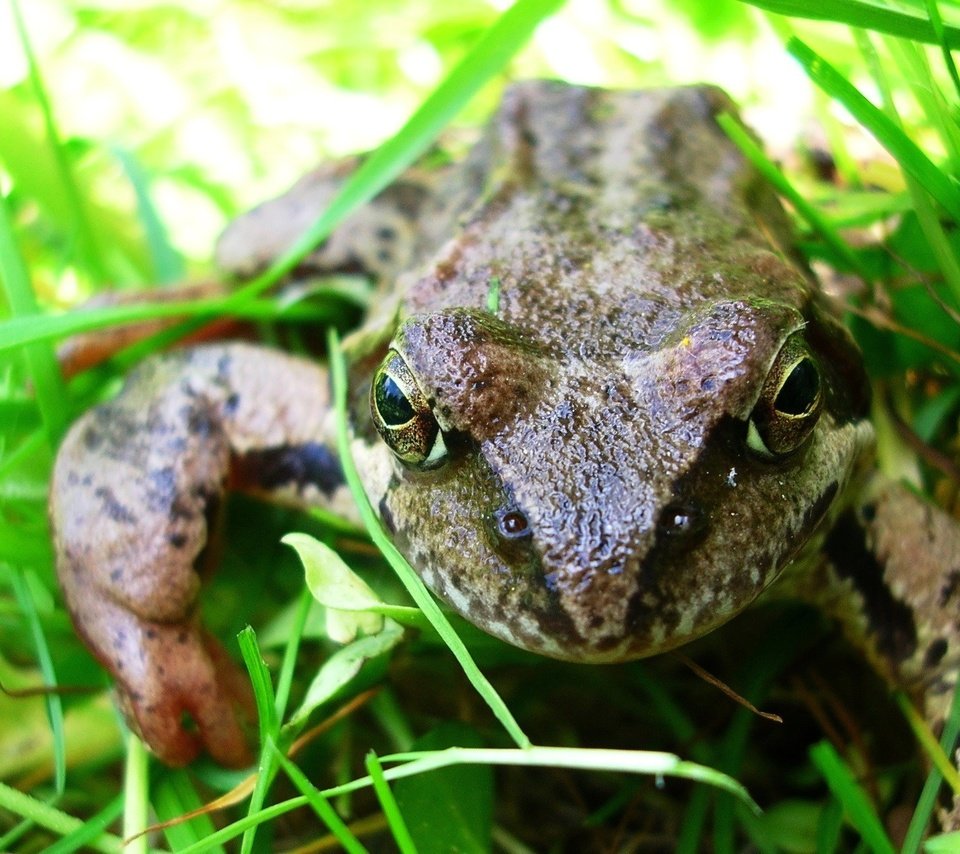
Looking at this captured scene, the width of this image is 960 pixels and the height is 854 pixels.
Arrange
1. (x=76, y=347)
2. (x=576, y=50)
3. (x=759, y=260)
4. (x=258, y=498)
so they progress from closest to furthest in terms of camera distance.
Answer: (x=759, y=260) → (x=258, y=498) → (x=76, y=347) → (x=576, y=50)

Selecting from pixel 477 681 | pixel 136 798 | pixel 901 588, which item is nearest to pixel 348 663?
pixel 477 681

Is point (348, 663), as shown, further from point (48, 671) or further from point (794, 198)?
point (794, 198)

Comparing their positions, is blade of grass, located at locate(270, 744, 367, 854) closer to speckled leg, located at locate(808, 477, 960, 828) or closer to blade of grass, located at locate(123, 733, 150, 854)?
blade of grass, located at locate(123, 733, 150, 854)

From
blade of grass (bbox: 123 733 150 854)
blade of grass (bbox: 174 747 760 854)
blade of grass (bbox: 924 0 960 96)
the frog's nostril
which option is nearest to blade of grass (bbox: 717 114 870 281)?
blade of grass (bbox: 924 0 960 96)

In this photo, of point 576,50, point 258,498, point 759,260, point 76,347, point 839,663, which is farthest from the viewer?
point 576,50

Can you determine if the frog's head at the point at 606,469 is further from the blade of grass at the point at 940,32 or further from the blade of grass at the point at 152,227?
the blade of grass at the point at 152,227

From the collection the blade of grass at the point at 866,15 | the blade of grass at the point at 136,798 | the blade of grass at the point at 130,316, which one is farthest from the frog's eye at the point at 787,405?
the blade of grass at the point at 130,316

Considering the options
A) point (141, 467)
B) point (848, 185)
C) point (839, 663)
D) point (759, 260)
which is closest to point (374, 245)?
point (141, 467)

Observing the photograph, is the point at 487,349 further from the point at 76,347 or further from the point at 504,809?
the point at 76,347

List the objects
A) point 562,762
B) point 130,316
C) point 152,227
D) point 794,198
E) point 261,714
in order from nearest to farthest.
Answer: point 562,762 < point 261,714 < point 794,198 < point 130,316 < point 152,227
